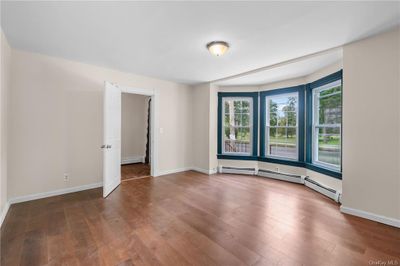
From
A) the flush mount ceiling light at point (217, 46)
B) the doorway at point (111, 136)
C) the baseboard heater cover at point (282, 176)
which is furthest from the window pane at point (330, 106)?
the doorway at point (111, 136)

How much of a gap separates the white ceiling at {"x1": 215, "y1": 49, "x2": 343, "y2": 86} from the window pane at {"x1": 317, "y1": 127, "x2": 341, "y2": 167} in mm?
1256

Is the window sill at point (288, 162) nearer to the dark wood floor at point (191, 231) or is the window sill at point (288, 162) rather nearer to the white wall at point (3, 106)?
the dark wood floor at point (191, 231)

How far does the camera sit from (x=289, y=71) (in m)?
3.86

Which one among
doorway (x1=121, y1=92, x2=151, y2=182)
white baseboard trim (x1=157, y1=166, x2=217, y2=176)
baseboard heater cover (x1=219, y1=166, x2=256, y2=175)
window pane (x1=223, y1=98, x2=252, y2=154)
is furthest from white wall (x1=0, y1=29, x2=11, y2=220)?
window pane (x1=223, y1=98, x2=252, y2=154)

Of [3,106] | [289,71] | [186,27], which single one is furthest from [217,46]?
[3,106]

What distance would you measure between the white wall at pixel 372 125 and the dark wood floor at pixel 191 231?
15.3 inches

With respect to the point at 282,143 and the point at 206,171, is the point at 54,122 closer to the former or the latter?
the point at 206,171

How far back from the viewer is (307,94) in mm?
4188

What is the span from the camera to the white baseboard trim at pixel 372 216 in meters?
2.35

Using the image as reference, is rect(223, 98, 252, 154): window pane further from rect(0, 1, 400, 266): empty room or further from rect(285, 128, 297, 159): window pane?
rect(285, 128, 297, 159): window pane

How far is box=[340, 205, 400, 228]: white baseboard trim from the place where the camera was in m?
2.35

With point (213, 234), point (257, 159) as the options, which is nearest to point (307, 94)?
point (257, 159)

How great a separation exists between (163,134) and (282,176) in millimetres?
3199

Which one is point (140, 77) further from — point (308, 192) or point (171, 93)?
point (308, 192)
